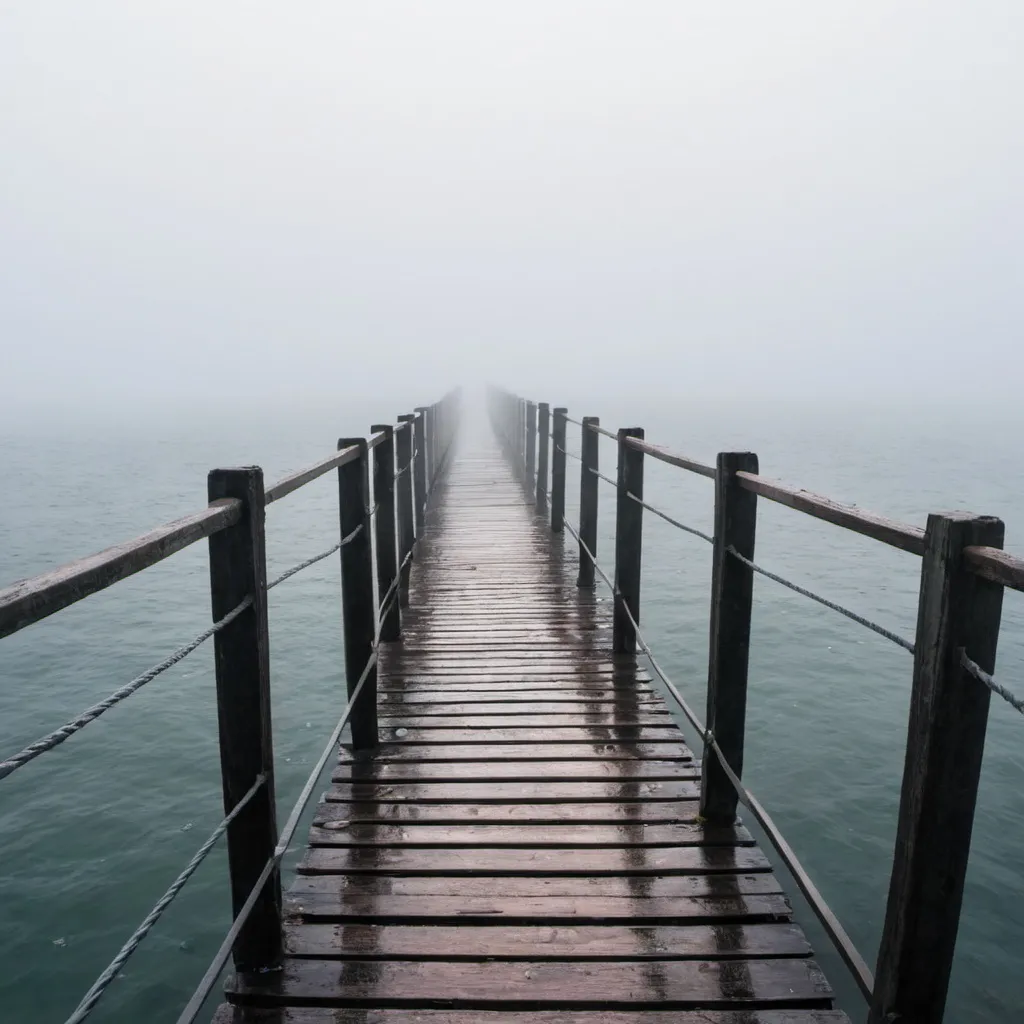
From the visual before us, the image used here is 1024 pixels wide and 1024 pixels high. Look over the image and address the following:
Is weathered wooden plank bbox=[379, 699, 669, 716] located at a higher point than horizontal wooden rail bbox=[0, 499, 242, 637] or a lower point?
lower

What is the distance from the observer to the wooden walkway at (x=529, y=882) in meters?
2.32

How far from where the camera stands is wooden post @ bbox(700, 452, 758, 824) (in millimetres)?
2969

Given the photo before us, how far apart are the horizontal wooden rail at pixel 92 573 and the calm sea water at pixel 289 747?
3484 mm

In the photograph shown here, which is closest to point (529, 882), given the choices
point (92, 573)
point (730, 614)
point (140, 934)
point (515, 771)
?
point (515, 771)

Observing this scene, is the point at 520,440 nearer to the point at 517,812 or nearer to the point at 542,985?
the point at 517,812

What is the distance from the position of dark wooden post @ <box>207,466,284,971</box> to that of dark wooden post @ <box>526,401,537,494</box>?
973 cm

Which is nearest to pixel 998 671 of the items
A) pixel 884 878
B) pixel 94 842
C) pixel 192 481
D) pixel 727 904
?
pixel 884 878

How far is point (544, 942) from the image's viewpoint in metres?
2.56

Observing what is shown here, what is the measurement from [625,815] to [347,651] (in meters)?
1.33

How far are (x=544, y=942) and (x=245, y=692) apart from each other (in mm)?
1158

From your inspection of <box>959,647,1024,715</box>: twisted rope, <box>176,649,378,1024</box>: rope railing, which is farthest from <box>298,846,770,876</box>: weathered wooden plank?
<box>959,647,1024,715</box>: twisted rope

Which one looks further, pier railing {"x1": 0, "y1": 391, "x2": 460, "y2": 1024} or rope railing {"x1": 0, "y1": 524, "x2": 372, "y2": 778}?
pier railing {"x1": 0, "y1": 391, "x2": 460, "y2": 1024}

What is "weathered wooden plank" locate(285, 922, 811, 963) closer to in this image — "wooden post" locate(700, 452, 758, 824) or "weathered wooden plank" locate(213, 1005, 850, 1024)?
"weathered wooden plank" locate(213, 1005, 850, 1024)

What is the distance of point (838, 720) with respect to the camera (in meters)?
8.15
